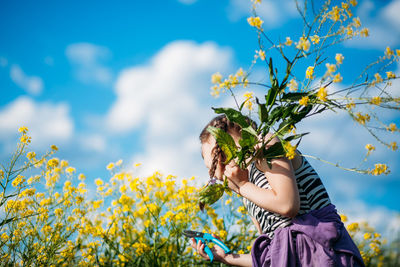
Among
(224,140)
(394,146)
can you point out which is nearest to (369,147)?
(394,146)

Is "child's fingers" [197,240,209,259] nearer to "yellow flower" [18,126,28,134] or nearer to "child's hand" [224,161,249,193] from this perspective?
"child's hand" [224,161,249,193]

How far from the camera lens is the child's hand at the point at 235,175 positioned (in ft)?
5.04

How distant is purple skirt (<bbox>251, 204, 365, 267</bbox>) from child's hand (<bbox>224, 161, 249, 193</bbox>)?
25 cm

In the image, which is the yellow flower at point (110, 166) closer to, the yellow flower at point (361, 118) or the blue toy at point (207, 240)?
the blue toy at point (207, 240)

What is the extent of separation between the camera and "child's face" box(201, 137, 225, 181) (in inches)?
64.7

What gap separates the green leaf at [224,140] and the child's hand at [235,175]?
8cm

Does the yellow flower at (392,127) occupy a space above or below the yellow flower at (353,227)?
below

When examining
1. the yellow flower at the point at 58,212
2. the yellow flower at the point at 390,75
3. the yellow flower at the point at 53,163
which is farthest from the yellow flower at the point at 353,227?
the yellow flower at the point at 53,163

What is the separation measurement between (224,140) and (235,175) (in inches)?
7.2

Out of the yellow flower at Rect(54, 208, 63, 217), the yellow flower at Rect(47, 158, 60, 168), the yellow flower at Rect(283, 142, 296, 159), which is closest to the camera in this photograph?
the yellow flower at Rect(283, 142, 296, 159)

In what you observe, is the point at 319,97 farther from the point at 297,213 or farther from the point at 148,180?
the point at 148,180

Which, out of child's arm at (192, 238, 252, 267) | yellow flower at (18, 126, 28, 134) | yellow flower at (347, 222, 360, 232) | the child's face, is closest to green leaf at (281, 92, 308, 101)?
the child's face

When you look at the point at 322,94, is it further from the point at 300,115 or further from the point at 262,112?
the point at 262,112

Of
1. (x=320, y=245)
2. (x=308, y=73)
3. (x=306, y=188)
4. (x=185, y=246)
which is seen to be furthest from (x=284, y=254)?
(x=185, y=246)
